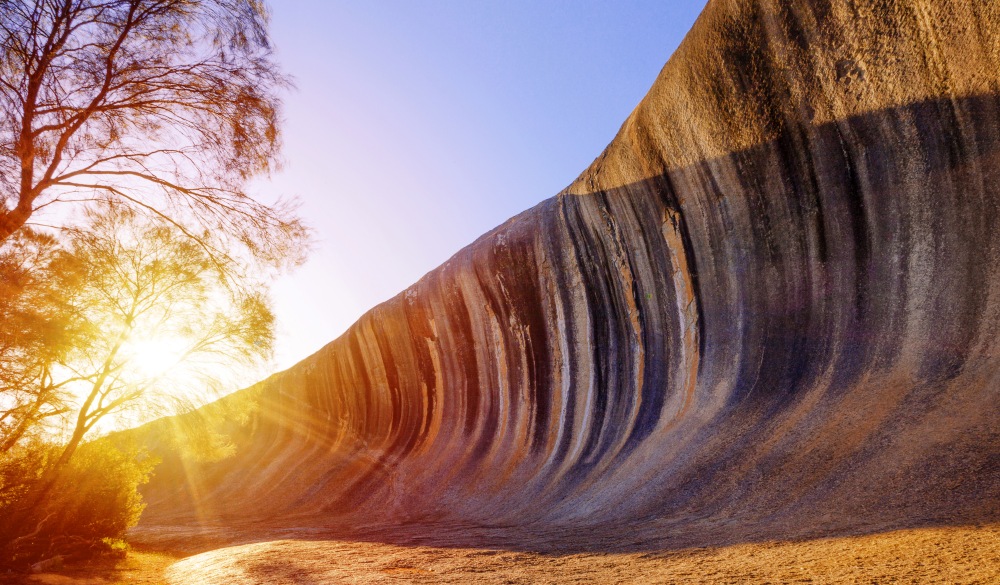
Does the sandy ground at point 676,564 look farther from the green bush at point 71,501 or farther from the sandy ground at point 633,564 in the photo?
the green bush at point 71,501

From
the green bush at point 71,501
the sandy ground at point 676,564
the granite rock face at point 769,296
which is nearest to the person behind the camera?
Answer: the sandy ground at point 676,564

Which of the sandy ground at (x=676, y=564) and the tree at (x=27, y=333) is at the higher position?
the tree at (x=27, y=333)

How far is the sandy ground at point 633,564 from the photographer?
10.9ft

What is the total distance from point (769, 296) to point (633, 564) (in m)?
5.20

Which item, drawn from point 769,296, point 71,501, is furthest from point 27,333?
point 769,296

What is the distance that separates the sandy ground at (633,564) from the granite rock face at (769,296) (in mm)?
764

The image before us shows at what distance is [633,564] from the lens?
445 cm

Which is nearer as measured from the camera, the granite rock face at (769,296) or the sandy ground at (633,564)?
the sandy ground at (633,564)

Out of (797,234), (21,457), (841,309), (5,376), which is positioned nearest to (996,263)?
(841,309)

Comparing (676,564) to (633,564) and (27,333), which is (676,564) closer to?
(633,564)

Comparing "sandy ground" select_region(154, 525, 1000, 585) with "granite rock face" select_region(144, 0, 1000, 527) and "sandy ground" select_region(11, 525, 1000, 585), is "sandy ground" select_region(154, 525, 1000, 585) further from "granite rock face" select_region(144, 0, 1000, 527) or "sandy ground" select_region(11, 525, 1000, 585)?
"granite rock face" select_region(144, 0, 1000, 527)

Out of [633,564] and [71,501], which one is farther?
[71,501]

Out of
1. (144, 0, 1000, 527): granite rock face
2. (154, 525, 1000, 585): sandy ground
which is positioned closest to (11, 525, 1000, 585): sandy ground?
(154, 525, 1000, 585): sandy ground

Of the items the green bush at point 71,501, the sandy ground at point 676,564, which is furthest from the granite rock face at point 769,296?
the green bush at point 71,501
